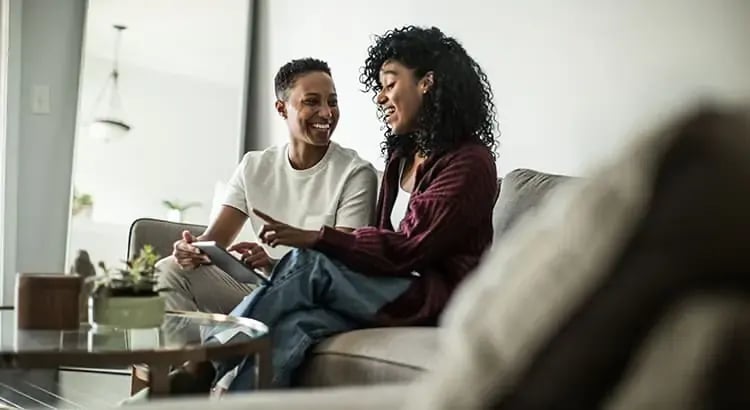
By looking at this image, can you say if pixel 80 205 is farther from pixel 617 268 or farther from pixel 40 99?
pixel 617 268

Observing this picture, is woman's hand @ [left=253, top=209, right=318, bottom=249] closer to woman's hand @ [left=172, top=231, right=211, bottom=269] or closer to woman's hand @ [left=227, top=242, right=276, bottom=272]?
woman's hand @ [left=227, top=242, right=276, bottom=272]

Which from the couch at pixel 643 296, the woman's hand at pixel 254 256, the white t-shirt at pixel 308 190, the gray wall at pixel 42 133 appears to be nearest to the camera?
the couch at pixel 643 296

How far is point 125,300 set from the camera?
1.92 meters

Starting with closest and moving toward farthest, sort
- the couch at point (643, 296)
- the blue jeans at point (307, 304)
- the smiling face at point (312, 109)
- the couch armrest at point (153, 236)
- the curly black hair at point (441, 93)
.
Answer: the couch at point (643, 296)
the blue jeans at point (307, 304)
the curly black hair at point (441, 93)
the smiling face at point (312, 109)
the couch armrest at point (153, 236)

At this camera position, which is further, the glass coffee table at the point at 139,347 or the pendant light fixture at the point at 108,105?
the pendant light fixture at the point at 108,105

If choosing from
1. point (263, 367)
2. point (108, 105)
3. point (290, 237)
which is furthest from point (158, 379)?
point (108, 105)

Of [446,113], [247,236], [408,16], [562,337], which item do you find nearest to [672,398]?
[562,337]

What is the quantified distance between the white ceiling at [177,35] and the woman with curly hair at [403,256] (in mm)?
1699

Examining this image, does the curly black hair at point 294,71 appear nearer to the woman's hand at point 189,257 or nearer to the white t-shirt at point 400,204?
the white t-shirt at point 400,204

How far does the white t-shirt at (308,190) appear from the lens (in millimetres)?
2861

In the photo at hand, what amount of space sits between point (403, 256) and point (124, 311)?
2.12ft

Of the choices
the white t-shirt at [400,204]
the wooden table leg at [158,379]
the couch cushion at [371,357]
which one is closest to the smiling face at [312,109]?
the white t-shirt at [400,204]

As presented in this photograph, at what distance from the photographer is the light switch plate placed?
13.0 ft

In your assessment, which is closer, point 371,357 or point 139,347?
point 139,347
